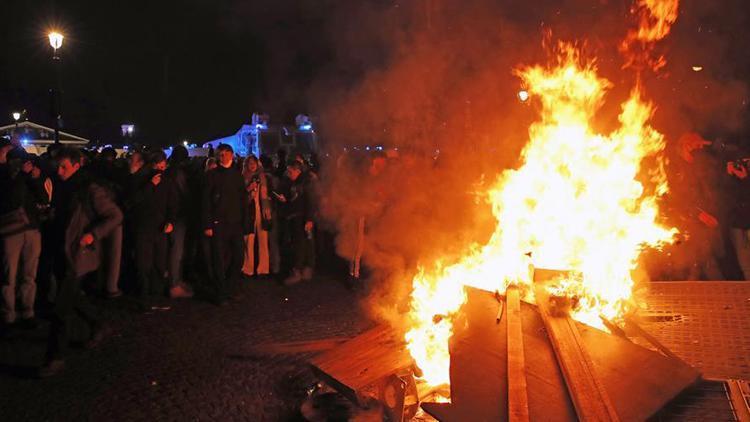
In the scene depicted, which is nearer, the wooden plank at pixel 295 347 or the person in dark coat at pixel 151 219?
the wooden plank at pixel 295 347

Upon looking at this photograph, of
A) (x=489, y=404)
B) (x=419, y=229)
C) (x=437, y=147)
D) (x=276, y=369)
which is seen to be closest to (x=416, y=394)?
(x=489, y=404)

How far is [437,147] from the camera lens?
12.5 metres

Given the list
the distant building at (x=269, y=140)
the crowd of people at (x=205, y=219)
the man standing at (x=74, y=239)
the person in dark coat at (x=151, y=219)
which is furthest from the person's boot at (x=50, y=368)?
the distant building at (x=269, y=140)

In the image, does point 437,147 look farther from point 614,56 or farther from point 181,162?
point 181,162

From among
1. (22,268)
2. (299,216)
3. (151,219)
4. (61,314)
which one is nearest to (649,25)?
(299,216)

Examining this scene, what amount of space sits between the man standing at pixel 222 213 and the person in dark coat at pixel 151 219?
53cm

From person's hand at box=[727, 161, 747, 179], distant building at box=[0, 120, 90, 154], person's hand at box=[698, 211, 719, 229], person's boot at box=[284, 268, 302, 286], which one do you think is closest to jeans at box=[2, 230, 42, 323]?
person's boot at box=[284, 268, 302, 286]

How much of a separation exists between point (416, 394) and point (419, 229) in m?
5.28

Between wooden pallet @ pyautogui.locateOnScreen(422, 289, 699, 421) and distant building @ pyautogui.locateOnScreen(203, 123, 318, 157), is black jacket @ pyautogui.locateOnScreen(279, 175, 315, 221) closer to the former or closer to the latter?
wooden pallet @ pyautogui.locateOnScreen(422, 289, 699, 421)

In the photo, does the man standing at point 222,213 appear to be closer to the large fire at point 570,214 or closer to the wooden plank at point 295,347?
the wooden plank at point 295,347

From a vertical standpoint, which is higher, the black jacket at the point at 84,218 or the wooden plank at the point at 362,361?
the black jacket at the point at 84,218

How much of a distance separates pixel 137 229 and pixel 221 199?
3.99 feet

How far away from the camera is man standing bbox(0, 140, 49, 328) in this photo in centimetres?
600

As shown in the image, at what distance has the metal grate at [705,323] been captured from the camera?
13.9 feet
